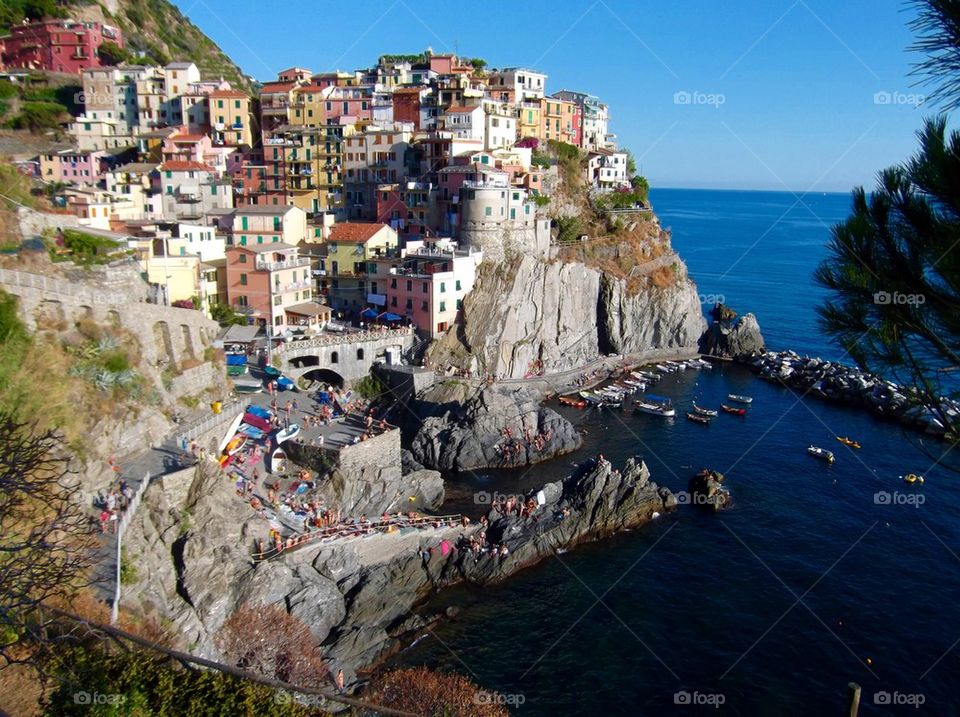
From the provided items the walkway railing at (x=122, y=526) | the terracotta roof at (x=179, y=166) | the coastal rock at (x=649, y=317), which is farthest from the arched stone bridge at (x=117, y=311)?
the coastal rock at (x=649, y=317)

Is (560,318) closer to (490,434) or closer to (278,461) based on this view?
(490,434)

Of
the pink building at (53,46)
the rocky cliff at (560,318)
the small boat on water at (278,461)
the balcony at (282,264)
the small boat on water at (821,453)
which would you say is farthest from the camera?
the pink building at (53,46)

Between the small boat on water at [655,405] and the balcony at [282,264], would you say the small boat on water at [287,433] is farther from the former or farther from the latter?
the small boat on water at [655,405]

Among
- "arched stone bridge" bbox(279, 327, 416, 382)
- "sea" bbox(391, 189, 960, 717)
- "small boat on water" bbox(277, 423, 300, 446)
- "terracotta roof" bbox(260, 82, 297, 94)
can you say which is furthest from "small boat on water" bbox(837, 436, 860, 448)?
"terracotta roof" bbox(260, 82, 297, 94)

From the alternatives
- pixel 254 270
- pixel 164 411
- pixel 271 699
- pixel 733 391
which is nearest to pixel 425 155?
pixel 254 270

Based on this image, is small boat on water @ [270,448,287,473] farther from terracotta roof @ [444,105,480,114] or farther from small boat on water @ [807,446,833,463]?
terracotta roof @ [444,105,480,114]

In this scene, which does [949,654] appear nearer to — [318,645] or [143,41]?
[318,645]

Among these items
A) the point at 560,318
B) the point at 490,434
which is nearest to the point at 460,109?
the point at 560,318
